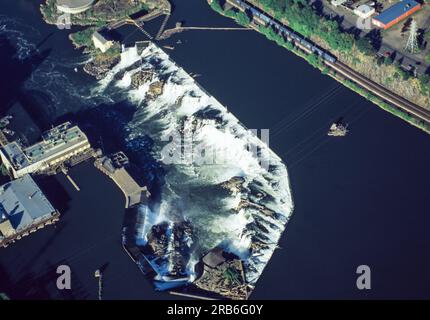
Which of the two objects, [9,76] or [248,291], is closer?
[248,291]

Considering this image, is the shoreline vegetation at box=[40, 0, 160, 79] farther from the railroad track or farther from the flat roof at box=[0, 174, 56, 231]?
the railroad track

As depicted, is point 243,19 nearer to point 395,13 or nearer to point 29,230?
point 395,13

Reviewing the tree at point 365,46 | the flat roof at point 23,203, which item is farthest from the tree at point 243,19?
the flat roof at point 23,203

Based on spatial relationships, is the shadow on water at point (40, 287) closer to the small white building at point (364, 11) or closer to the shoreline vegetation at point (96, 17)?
the shoreline vegetation at point (96, 17)

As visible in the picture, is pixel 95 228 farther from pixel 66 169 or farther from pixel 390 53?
pixel 390 53

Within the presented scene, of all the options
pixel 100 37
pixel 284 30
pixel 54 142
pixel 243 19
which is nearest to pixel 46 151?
pixel 54 142

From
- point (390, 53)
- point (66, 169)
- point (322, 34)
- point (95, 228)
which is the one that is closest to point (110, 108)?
point (66, 169)
